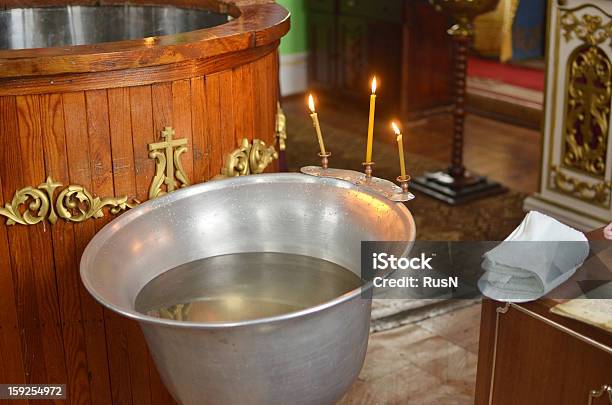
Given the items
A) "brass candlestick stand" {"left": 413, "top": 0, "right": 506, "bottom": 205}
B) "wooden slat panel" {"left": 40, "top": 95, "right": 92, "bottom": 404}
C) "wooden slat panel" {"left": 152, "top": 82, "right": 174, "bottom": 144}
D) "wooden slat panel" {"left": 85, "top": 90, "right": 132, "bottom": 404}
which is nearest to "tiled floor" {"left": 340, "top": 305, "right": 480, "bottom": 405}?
"wooden slat panel" {"left": 85, "top": 90, "right": 132, "bottom": 404}

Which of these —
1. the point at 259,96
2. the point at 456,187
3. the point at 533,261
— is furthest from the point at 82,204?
the point at 456,187

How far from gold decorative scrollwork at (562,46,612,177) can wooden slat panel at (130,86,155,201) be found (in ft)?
6.95

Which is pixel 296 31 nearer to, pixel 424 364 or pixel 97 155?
pixel 424 364

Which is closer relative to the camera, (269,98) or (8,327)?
(8,327)

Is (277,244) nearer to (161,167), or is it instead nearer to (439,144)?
(161,167)

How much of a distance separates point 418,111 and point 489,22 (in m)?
0.78

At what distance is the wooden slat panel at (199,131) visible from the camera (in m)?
2.23

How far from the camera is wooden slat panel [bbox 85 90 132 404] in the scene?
209 centimetres

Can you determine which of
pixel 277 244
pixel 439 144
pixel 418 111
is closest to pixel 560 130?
pixel 439 144

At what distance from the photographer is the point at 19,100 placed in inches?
79.7

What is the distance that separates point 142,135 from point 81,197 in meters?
0.20

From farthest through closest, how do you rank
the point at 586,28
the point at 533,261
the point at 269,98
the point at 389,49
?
the point at 389,49 → the point at 586,28 → the point at 269,98 → the point at 533,261

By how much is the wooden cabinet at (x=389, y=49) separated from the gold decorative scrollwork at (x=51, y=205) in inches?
138

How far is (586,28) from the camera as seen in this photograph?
363 centimetres
